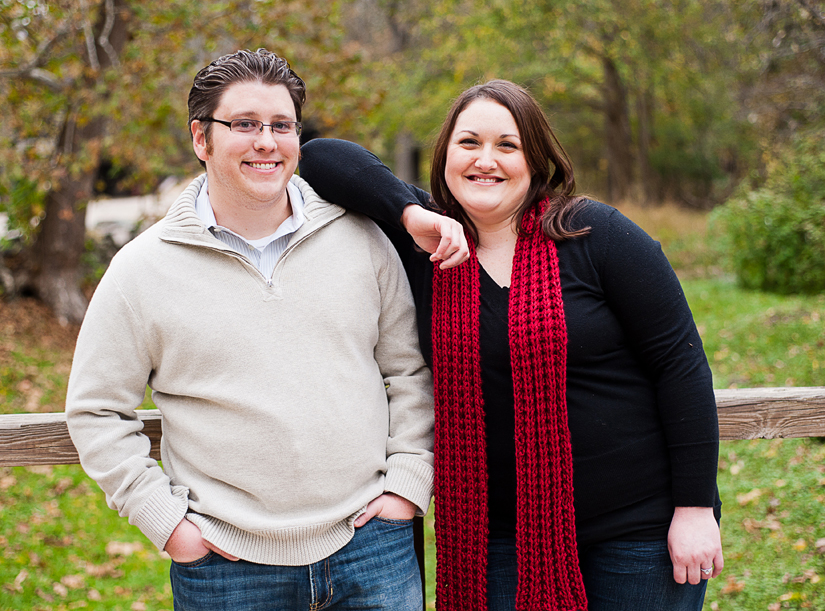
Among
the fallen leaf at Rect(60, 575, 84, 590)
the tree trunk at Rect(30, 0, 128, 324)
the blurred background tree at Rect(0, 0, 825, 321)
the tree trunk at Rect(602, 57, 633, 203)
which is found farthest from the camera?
the tree trunk at Rect(602, 57, 633, 203)

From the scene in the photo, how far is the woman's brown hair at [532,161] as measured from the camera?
7.00 ft

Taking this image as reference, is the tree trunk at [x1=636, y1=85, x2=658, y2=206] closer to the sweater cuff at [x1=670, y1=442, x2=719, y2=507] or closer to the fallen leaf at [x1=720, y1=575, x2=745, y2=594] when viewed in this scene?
Result: the fallen leaf at [x1=720, y1=575, x2=745, y2=594]

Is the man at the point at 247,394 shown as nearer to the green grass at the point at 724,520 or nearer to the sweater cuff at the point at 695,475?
the sweater cuff at the point at 695,475

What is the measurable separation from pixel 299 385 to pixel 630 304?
35.4 inches

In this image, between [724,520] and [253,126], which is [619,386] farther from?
[724,520]

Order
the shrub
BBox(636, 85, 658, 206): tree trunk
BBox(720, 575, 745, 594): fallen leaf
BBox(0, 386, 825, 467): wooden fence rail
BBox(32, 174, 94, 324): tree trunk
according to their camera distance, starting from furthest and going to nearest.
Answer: BBox(636, 85, 658, 206): tree trunk
BBox(32, 174, 94, 324): tree trunk
the shrub
BBox(720, 575, 745, 594): fallen leaf
BBox(0, 386, 825, 467): wooden fence rail

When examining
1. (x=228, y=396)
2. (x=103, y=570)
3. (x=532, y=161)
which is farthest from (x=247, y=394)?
(x=103, y=570)

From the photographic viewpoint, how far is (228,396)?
1.97m

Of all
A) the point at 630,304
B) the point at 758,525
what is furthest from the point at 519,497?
the point at 758,525

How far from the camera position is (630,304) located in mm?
1984

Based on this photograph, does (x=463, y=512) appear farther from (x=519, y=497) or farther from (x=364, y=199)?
(x=364, y=199)

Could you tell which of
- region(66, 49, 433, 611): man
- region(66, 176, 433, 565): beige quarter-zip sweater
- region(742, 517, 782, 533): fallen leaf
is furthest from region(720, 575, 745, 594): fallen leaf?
region(66, 176, 433, 565): beige quarter-zip sweater

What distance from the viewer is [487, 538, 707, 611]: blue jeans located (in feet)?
6.61

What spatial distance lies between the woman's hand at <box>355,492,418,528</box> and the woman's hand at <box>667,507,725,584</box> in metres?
0.71
